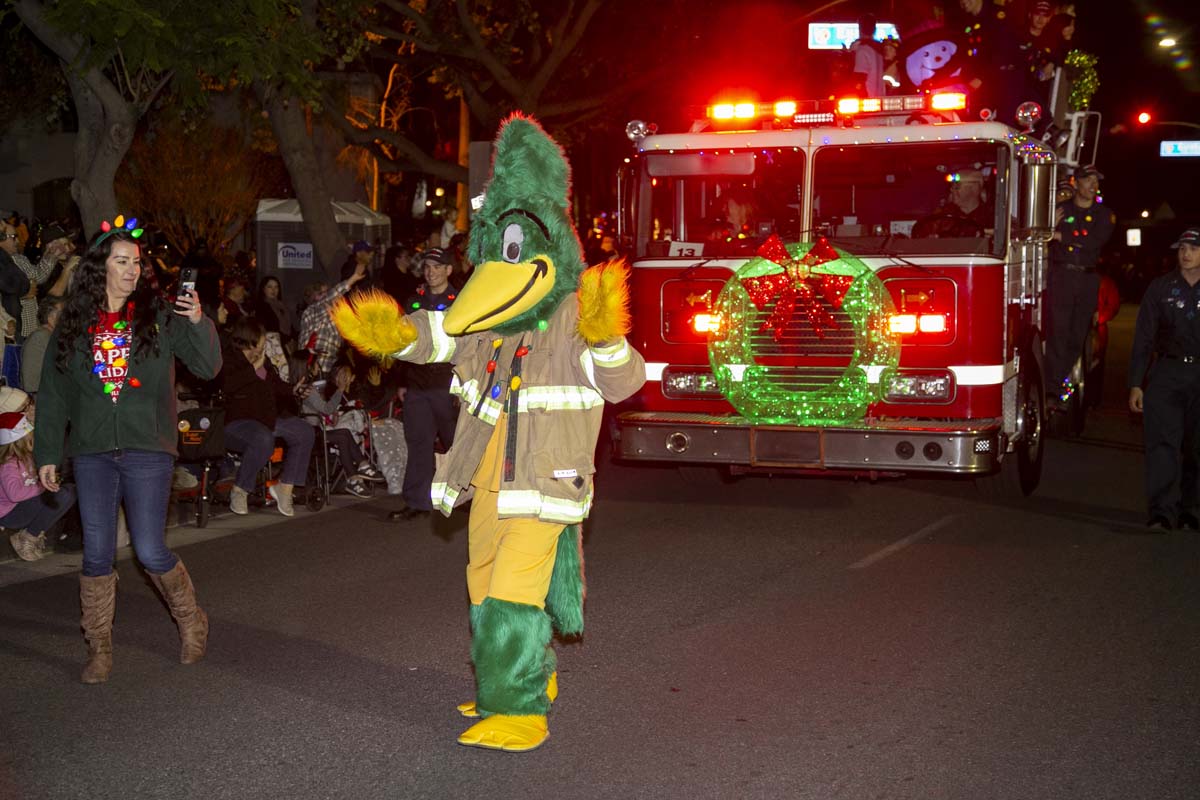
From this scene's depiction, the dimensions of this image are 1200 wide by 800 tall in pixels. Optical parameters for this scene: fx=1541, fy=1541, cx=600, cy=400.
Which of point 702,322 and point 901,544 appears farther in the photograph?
point 702,322

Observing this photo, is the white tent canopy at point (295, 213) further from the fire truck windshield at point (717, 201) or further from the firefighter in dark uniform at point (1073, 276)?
the fire truck windshield at point (717, 201)

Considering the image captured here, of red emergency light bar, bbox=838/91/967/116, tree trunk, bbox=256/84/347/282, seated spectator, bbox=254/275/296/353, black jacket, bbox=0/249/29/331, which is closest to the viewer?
red emergency light bar, bbox=838/91/967/116

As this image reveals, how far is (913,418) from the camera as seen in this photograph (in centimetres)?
1024

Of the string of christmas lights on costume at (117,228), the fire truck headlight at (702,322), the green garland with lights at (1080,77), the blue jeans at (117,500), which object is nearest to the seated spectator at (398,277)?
the fire truck headlight at (702,322)

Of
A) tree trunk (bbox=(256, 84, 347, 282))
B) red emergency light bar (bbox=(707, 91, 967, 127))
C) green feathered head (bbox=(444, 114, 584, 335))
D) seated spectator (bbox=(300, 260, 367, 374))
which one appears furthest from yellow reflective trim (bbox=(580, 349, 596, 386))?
tree trunk (bbox=(256, 84, 347, 282))

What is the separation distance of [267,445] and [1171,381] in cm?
621

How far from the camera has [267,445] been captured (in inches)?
430

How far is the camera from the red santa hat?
30.6 ft

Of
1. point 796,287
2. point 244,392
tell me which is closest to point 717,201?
point 796,287

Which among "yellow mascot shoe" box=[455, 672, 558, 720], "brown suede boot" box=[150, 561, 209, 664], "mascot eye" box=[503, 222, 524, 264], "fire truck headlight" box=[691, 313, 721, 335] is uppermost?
"mascot eye" box=[503, 222, 524, 264]

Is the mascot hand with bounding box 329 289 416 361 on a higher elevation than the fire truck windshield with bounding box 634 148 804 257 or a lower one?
lower

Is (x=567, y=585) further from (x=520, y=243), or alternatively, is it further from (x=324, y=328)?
(x=324, y=328)

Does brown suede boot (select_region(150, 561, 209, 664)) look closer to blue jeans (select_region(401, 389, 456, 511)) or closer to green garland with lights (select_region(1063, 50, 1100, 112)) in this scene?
blue jeans (select_region(401, 389, 456, 511))

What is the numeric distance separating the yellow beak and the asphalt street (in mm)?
1560
